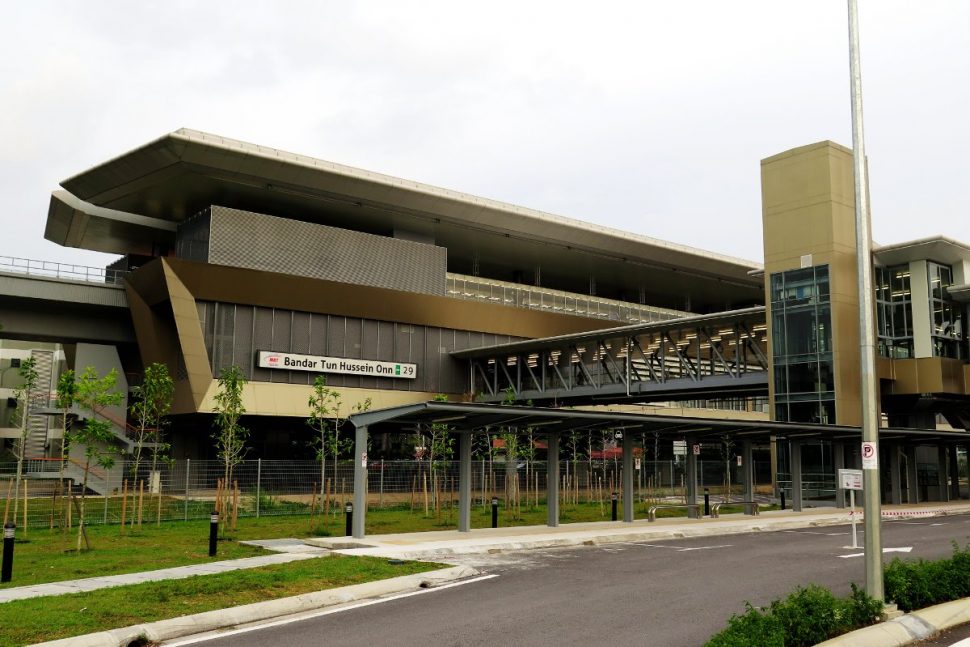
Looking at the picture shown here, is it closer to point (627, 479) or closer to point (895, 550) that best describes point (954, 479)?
point (627, 479)

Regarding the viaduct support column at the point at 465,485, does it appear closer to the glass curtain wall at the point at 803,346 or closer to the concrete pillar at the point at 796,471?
the concrete pillar at the point at 796,471

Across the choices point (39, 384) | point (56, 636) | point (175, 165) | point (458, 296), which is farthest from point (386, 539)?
point (39, 384)

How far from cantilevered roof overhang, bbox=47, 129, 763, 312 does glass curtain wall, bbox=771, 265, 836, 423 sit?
1368cm

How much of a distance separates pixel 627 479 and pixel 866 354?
18625 mm

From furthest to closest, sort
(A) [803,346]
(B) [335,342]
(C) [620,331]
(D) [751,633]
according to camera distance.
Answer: (B) [335,342], (C) [620,331], (A) [803,346], (D) [751,633]

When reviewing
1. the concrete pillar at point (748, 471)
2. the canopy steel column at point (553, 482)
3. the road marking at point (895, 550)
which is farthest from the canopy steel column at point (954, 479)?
the canopy steel column at point (553, 482)

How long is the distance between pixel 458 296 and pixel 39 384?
35869 mm

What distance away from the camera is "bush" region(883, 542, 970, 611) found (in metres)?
12.2

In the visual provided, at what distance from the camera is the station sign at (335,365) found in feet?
171

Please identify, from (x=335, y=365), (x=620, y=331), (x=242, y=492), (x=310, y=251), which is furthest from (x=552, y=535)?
(x=310, y=251)

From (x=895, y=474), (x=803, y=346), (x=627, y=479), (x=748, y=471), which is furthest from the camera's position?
(x=803, y=346)

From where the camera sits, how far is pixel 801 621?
9992 millimetres

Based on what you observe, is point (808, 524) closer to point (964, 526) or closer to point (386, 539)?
point (964, 526)

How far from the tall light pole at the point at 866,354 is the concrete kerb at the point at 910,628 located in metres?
0.58
